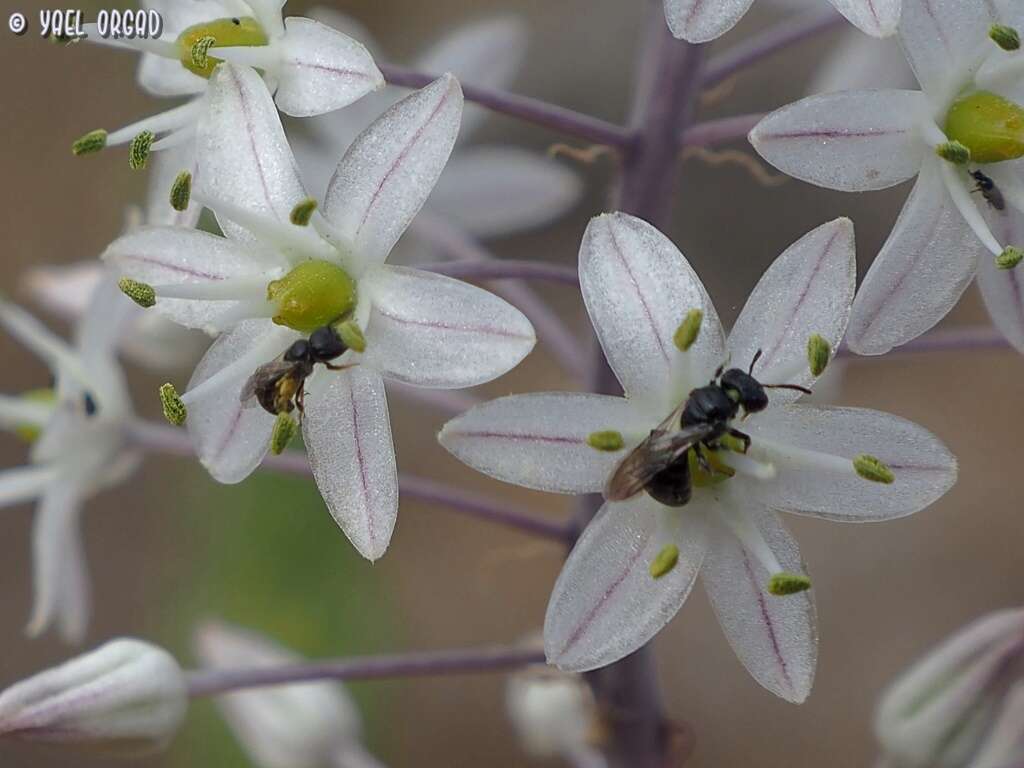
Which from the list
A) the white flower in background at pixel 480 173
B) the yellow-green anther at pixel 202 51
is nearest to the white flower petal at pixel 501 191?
the white flower in background at pixel 480 173

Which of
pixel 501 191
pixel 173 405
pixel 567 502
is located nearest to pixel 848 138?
pixel 173 405

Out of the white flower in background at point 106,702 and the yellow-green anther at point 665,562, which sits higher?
the yellow-green anther at point 665,562

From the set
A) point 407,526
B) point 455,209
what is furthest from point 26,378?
point 455,209

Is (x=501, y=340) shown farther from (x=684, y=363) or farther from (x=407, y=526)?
(x=407, y=526)

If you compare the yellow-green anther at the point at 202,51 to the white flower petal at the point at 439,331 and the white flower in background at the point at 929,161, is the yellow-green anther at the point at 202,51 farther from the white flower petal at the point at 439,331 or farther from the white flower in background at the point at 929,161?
the white flower in background at the point at 929,161

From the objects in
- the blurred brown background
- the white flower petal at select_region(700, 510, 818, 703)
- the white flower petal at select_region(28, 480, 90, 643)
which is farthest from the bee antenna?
the blurred brown background

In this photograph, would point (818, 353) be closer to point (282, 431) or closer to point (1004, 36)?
point (1004, 36)

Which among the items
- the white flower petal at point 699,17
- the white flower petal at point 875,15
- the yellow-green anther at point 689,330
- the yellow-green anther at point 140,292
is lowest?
the yellow-green anther at point 140,292
